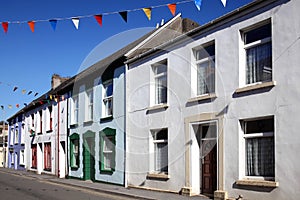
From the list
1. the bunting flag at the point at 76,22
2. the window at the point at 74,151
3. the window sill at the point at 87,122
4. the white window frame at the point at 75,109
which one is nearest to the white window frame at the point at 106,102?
the window sill at the point at 87,122

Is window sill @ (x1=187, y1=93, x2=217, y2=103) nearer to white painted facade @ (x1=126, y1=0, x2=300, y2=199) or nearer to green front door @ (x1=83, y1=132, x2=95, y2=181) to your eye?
white painted facade @ (x1=126, y1=0, x2=300, y2=199)

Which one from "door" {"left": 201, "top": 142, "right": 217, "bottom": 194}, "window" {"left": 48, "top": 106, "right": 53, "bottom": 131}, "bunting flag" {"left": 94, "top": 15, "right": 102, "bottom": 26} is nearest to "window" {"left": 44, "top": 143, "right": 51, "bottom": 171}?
"window" {"left": 48, "top": 106, "right": 53, "bottom": 131}

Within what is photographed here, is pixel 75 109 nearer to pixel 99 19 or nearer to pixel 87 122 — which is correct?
pixel 87 122

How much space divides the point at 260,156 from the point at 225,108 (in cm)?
188

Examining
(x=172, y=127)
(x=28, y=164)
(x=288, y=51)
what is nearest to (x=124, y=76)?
(x=172, y=127)

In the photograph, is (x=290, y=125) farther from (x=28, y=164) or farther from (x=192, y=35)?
(x=28, y=164)

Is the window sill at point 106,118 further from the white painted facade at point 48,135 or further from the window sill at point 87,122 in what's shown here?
the white painted facade at point 48,135

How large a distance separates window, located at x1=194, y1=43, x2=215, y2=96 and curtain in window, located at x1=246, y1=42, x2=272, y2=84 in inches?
63.3

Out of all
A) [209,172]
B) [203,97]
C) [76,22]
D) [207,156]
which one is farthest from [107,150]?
[76,22]

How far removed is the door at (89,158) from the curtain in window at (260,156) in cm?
1185

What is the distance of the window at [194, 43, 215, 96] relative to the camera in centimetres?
1368

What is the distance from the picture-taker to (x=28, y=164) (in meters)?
35.2

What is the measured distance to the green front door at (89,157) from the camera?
22281 millimetres

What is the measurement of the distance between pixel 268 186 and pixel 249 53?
3.91 metres
